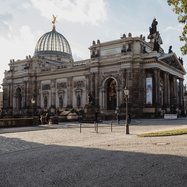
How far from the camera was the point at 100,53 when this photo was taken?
207ft

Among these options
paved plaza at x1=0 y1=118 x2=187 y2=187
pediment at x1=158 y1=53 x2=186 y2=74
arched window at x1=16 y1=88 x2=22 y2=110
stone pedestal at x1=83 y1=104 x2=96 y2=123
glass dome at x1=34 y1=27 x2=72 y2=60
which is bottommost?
paved plaza at x1=0 y1=118 x2=187 y2=187

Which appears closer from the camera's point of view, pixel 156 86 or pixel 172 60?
pixel 156 86

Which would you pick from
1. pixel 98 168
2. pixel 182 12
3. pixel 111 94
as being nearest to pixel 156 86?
pixel 111 94

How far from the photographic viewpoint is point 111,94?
208 ft

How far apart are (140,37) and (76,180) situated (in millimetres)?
Result: 54266

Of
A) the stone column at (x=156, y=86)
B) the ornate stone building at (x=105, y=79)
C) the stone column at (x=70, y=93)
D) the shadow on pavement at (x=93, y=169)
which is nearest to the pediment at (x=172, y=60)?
the ornate stone building at (x=105, y=79)

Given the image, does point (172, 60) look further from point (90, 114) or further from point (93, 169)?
point (93, 169)

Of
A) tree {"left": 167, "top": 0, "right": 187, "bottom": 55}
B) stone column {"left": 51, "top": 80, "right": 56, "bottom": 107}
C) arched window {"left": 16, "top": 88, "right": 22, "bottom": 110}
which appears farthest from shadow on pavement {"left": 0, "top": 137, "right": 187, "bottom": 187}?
arched window {"left": 16, "top": 88, "right": 22, "bottom": 110}

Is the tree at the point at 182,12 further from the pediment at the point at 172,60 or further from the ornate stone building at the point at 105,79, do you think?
the pediment at the point at 172,60

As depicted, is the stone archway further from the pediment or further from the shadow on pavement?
the shadow on pavement

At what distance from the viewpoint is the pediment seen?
61191 mm

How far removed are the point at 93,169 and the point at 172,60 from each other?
6160cm

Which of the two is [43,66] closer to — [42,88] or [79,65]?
[42,88]

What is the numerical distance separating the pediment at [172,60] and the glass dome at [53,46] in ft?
115
